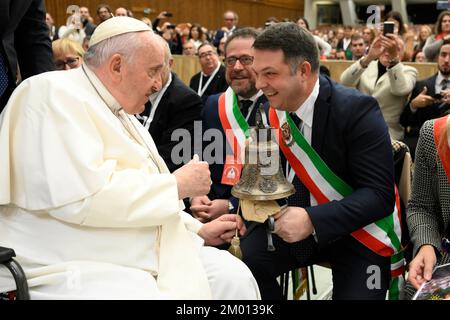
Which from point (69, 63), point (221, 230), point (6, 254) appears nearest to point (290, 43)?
point (221, 230)


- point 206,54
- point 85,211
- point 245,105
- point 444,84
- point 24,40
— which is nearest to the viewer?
point 85,211

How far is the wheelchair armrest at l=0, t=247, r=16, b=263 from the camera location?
166 cm

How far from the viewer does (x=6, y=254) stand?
1666 millimetres

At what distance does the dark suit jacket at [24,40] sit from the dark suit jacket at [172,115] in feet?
3.34

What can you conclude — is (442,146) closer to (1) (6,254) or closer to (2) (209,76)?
(1) (6,254)

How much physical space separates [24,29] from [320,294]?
7.95ft

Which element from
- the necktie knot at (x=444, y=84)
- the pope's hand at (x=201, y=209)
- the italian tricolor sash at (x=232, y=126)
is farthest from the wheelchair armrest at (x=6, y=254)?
the necktie knot at (x=444, y=84)

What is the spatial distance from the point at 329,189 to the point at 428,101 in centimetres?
281

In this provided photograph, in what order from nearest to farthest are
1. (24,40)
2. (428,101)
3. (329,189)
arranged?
(329,189) → (24,40) → (428,101)

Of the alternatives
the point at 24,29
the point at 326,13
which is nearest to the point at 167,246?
the point at 24,29

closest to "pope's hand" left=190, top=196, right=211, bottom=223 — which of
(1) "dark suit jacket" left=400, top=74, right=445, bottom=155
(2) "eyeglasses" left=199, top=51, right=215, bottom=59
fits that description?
(1) "dark suit jacket" left=400, top=74, right=445, bottom=155

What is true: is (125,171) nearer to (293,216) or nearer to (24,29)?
(293,216)

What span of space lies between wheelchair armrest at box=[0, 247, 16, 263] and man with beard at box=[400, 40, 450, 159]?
148 inches

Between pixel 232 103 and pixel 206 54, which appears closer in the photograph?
pixel 232 103
